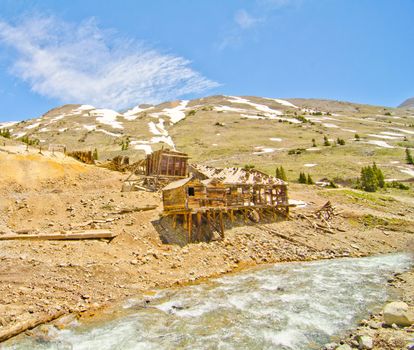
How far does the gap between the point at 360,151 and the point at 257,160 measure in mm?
21953

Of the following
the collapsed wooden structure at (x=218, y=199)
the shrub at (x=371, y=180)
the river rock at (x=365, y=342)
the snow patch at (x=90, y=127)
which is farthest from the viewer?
the snow patch at (x=90, y=127)

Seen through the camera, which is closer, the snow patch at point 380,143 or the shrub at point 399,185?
the shrub at point 399,185

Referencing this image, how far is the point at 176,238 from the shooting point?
21125mm

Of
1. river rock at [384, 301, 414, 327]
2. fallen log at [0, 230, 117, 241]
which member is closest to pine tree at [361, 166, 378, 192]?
river rock at [384, 301, 414, 327]

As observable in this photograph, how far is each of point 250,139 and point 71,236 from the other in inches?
2692

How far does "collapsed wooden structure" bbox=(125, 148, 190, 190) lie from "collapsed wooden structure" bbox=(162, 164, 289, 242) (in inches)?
119

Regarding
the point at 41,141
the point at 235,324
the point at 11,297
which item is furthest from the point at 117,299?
the point at 41,141

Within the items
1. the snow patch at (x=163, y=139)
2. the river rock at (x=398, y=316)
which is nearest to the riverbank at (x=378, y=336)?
the river rock at (x=398, y=316)

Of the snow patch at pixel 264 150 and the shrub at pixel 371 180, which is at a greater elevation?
the snow patch at pixel 264 150

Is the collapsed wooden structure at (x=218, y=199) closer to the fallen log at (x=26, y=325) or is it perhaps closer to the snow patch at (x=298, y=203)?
the snow patch at (x=298, y=203)

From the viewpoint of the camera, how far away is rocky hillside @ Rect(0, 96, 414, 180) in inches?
2282

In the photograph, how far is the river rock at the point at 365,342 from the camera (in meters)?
8.97

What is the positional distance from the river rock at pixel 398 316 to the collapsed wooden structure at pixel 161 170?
2312 cm

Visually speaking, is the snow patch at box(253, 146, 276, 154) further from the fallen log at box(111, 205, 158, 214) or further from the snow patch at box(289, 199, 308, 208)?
Result: the fallen log at box(111, 205, 158, 214)
